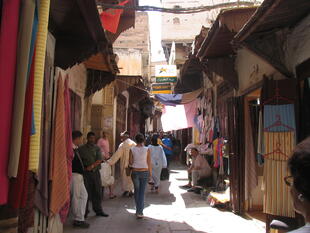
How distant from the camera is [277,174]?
173 inches

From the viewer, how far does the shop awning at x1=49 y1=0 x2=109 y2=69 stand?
3635 millimetres

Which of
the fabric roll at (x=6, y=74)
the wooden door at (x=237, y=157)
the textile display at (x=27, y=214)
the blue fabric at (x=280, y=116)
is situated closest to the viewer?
the fabric roll at (x=6, y=74)

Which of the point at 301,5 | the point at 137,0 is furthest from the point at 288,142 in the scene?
the point at 137,0

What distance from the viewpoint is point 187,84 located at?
12.2 m

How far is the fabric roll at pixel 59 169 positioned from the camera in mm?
3975

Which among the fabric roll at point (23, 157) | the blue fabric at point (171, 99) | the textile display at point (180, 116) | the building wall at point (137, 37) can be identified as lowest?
the fabric roll at point (23, 157)

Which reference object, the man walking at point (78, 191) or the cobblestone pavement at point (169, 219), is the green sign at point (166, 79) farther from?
the man walking at point (78, 191)

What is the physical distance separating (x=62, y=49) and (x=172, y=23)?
2348cm

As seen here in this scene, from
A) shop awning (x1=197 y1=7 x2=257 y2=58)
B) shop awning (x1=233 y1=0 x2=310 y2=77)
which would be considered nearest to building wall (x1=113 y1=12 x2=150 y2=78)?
shop awning (x1=197 y1=7 x2=257 y2=58)

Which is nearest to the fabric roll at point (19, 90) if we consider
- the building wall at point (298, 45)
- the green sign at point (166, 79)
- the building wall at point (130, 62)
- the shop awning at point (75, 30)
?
the shop awning at point (75, 30)

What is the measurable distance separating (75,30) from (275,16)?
9.39 ft

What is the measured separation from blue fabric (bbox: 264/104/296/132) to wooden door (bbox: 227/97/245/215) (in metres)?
1.68

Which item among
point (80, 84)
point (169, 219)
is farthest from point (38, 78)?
point (80, 84)

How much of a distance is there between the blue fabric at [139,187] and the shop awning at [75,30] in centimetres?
257
